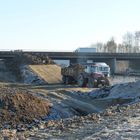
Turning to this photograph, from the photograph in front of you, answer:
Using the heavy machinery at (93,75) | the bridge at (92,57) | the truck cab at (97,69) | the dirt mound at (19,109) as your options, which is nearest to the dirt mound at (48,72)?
the heavy machinery at (93,75)

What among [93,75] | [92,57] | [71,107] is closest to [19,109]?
[71,107]

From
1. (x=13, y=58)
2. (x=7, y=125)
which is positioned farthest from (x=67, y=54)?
(x=7, y=125)

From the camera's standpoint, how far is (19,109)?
21.5 meters

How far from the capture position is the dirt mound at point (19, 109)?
20253 millimetres

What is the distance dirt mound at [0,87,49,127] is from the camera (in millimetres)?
20253

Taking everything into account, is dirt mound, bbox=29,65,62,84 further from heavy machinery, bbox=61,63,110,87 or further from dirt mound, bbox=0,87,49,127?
dirt mound, bbox=0,87,49,127

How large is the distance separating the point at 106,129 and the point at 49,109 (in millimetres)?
10976

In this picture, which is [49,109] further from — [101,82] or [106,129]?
[101,82]

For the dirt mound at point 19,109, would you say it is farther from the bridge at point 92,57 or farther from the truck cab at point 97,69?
the bridge at point 92,57

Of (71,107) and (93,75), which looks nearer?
(71,107)

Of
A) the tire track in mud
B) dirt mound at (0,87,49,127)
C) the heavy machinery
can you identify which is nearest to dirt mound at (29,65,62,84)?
the heavy machinery

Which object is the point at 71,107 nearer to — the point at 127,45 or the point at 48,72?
the point at 48,72

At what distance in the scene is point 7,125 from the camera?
62.0 ft

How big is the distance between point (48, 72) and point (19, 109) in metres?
41.1
